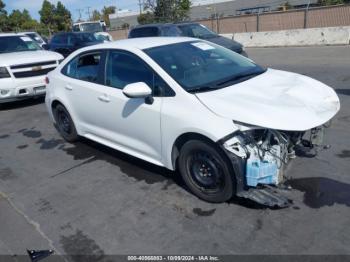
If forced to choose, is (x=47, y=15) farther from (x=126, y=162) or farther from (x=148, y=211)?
(x=148, y=211)

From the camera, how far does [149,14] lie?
32.4 metres

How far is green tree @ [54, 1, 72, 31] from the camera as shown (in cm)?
6925

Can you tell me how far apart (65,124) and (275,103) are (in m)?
3.92

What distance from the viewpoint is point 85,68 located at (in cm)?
541

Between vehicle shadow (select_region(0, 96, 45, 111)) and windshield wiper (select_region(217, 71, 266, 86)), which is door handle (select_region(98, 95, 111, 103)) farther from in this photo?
vehicle shadow (select_region(0, 96, 45, 111))

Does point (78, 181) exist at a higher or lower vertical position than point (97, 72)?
lower

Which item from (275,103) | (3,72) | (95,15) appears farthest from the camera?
(95,15)

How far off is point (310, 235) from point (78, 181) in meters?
2.94

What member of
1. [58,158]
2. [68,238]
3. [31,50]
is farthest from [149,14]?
[68,238]

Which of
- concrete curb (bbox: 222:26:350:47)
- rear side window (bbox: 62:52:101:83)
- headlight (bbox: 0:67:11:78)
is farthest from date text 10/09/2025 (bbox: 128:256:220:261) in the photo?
concrete curb (bbox: 222:26:350:47)

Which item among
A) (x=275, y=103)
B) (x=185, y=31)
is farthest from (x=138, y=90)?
(x=185, y=31)

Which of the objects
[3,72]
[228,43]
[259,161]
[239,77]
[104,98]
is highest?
[228,43]

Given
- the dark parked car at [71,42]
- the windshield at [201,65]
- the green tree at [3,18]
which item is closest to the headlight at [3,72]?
the windshield at [201,65]

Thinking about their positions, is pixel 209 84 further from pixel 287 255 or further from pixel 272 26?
pixel 272 26
